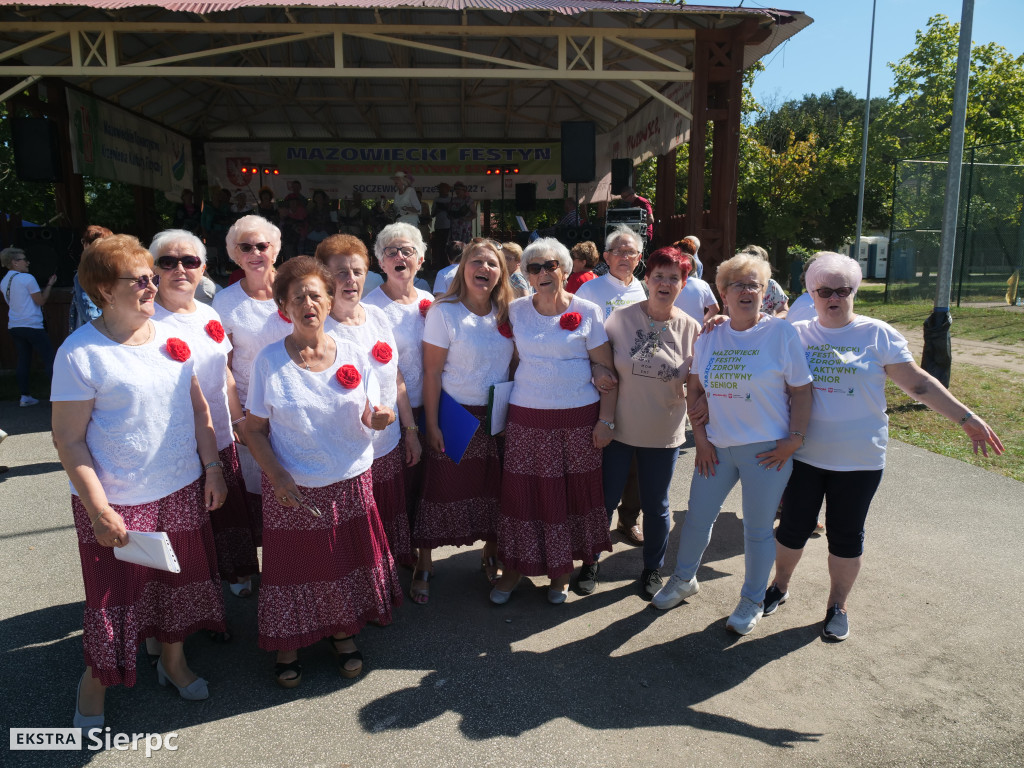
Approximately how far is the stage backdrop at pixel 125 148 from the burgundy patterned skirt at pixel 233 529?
1027cm

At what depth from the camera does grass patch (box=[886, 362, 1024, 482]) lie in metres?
5.86

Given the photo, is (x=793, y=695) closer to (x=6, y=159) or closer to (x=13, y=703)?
(x=13, y=703)

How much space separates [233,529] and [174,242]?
4.40 ft

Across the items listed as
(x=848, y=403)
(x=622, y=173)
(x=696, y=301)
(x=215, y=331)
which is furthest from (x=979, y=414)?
(x=215, y=331)

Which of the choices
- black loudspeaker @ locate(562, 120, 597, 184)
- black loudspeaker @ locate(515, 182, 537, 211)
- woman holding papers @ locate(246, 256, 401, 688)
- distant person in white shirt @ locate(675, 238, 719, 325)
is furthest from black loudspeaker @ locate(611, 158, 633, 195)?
woman holding papers @ locate(246, 256, 401, 688)

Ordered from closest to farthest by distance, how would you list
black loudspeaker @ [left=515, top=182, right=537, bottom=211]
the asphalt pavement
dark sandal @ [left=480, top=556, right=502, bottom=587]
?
the asphalt pavement < dark sandal @ [left=480, top=556, right=502, bottom=587] < black loudspeaker @ [left=515, top=182, right=537, bottom=211]

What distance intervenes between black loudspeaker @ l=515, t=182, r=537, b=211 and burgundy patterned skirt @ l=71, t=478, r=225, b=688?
14.1 meters

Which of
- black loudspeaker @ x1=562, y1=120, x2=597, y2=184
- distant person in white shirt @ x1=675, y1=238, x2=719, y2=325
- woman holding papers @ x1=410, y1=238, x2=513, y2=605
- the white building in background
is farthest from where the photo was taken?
the white building in background

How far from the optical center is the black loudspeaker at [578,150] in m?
10.4

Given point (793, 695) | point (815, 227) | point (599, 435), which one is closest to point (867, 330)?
point (599, 435)

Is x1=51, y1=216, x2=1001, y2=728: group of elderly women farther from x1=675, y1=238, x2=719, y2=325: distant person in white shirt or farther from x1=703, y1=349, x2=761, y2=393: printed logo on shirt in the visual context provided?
x1=675, y1=238, x2=719, y2=325: distant person in white shirt

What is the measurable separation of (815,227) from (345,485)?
30.6 meters

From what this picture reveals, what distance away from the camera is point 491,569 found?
378 centimetres

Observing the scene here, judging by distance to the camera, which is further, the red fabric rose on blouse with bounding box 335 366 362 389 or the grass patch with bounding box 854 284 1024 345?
the grass patch with bounding box 854 284 1024 345
